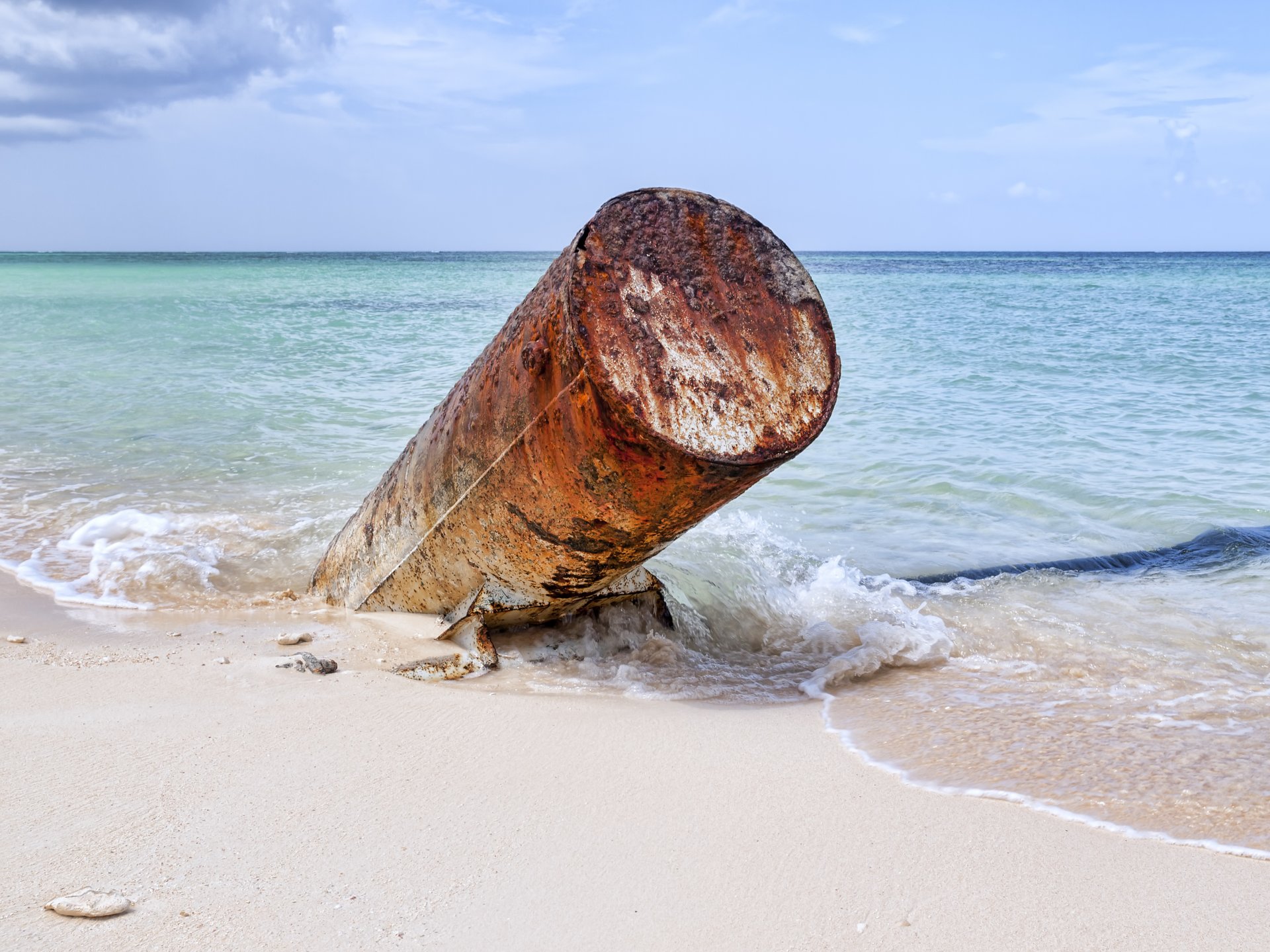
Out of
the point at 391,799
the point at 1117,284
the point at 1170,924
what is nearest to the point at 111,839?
the point at 391,799

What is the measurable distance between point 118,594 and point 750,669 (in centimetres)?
267

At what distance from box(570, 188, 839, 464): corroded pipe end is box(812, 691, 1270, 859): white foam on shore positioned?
88 centimetres

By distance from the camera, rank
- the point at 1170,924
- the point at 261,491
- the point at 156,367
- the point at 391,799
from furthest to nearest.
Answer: the point at 156,367
the point at 261,491
the point at 391,799
the point at 1170,924

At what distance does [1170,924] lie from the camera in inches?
67.9

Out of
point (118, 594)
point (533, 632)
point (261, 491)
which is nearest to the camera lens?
point (533, 632)

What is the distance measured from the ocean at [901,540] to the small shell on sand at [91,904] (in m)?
1.53

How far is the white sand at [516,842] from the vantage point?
1646 mm

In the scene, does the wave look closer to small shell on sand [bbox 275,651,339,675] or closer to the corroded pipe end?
the corroded pipe end

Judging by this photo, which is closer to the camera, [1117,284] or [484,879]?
[484,879]

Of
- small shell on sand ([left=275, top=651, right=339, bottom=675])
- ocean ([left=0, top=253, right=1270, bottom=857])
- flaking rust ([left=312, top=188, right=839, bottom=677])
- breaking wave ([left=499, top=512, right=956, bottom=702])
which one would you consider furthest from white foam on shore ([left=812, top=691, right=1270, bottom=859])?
small shell on sand ([left=275, top=651, right=339, bottom=675])

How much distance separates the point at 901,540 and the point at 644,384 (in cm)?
346

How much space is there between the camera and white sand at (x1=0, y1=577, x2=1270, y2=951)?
1.65m

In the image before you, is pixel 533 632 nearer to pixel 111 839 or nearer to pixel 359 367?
pixel 111 839

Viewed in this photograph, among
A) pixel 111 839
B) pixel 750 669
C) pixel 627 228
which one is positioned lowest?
pixel 750 669
